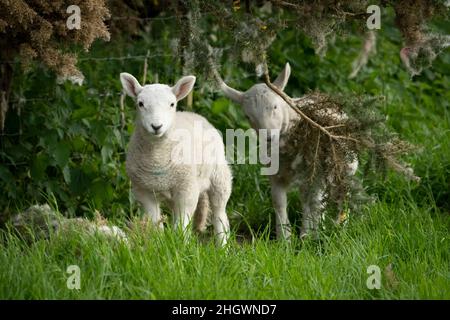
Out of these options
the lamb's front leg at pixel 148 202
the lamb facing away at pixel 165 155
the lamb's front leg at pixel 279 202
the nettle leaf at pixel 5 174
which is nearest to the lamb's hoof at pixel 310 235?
the lamb's front leg at pixel 279 202

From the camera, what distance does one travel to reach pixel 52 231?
17.9 ft

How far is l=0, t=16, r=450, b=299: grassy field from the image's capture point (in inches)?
187

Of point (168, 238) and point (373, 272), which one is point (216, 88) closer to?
point (168, 238)

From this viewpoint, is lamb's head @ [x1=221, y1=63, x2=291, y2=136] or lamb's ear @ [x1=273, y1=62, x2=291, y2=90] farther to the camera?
lamb's ear @ [x1=273, y1=62, x2=291, y2=90]

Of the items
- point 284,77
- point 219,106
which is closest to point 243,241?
point 284,77

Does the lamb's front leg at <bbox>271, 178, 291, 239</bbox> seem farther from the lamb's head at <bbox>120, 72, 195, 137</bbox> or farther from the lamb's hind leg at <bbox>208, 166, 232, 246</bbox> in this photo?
the lamb's head at <bbox>120, 72, 195, 137</bbox>

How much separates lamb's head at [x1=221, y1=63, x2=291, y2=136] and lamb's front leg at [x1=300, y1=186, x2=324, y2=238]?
562mm

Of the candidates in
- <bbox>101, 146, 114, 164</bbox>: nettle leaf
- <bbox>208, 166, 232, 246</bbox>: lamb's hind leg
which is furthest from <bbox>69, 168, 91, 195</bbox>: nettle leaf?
<bbox>208, 166, 232, 246</bbox>: lamb's hind leg

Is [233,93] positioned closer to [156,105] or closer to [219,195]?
[219,195]

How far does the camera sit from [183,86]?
5.93 metres

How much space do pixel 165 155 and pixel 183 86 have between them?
528 millimetres

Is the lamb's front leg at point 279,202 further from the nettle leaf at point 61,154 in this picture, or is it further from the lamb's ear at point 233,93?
the nettle leaf at point 61,154

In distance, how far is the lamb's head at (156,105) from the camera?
5.55 meters

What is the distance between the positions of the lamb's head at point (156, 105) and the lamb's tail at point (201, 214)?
1030 mm
